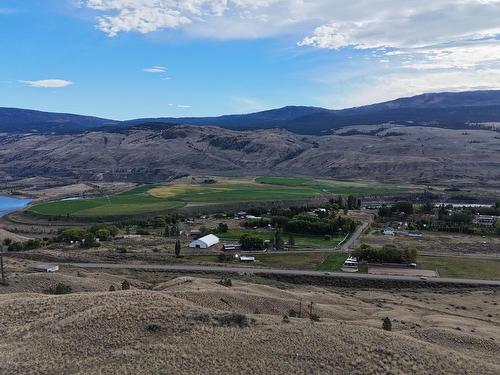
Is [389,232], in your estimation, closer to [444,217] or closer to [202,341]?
[444,217]

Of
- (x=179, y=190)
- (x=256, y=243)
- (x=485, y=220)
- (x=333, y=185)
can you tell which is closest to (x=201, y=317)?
(x=256, y=243)

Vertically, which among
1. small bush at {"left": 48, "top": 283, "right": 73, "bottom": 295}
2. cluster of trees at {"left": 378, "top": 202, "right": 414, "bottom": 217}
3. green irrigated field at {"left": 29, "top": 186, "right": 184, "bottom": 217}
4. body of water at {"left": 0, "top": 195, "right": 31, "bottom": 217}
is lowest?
body of water at {"left": 0, "top": 195, "right": 31, "bottom": 217}

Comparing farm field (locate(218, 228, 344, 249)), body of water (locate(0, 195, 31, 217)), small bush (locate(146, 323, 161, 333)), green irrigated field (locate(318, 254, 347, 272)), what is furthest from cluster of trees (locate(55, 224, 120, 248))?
small bush (locate(146, 323, 161, 333))

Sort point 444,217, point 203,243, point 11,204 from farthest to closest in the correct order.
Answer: point 11,204 → point 444,217 → point 203,243

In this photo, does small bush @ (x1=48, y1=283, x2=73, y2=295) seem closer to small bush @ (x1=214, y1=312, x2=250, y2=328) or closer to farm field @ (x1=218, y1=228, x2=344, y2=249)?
small bush @ (x1=214, y1=312, x2=250, y2=328)

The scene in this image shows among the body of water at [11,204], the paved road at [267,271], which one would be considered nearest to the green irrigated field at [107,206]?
the body of water at [11,204]
